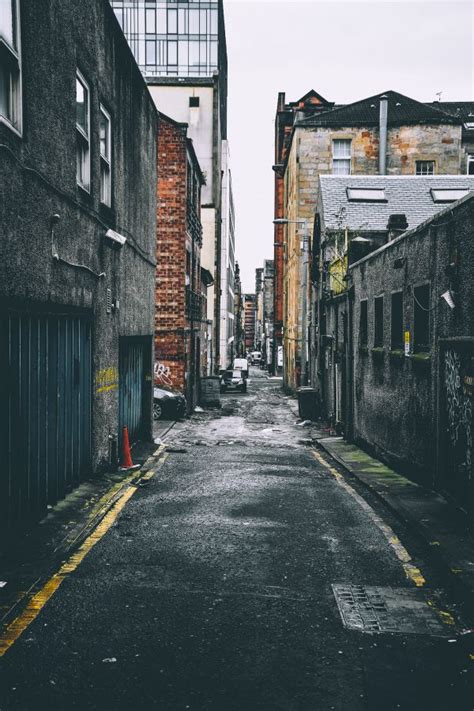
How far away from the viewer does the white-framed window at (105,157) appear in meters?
12.0

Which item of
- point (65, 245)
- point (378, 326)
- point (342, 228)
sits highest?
point (342, 228)

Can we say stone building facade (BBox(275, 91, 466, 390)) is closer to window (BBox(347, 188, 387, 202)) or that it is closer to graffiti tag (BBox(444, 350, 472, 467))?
window (BBox(347, 188, 387, 202))

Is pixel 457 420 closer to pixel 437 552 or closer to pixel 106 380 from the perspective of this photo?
pixel 437 552

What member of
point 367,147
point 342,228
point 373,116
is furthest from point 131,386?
point 373,116

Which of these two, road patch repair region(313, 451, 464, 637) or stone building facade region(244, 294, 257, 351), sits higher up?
stone building facade region(244, 294, 257, 351)

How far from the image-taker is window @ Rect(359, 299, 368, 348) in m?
17.2

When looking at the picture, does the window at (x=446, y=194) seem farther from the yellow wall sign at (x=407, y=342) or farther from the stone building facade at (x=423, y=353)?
the yellow wall sign at (x=407, y=342)

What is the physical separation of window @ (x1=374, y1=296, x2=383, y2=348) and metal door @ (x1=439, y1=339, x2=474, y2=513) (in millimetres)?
4971

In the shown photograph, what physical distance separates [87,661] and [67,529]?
3.55 m

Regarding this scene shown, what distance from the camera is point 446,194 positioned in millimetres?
26031

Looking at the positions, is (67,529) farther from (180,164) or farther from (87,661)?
(180,164)

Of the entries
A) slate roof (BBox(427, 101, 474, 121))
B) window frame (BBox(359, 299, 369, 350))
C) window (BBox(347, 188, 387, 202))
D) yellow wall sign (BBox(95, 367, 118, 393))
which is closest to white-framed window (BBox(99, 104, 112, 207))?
yellow wall sign (BBox(95, 367, 118, 393))

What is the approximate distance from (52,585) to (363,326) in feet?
40.9

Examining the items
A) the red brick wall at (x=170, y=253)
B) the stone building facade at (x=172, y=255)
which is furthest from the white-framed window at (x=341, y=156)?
the red brick wall at (x=170, y=253)
